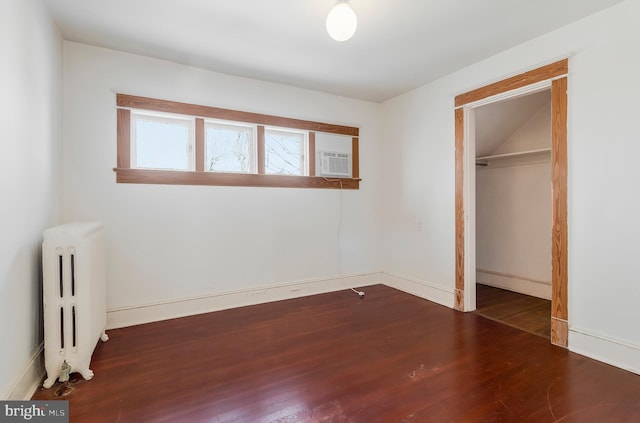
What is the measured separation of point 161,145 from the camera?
10.0 feet

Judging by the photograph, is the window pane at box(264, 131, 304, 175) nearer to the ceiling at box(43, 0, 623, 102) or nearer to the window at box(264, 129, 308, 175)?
the window at box(264, 129, 308, 175)

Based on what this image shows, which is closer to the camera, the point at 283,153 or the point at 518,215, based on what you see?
the point at 283,153

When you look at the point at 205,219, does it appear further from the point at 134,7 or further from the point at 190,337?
the point at 134,7

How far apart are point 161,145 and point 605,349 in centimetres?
413

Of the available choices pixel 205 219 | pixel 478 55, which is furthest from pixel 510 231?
pixel 205 219

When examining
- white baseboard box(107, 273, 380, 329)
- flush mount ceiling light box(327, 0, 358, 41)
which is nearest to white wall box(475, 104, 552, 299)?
white baseboard box(107, 273, 380, 329)

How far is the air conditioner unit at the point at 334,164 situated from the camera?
3.86 metres

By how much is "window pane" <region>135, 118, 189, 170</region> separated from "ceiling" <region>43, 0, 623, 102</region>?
0.66m

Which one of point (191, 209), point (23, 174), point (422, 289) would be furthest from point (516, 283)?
point (23, 174)

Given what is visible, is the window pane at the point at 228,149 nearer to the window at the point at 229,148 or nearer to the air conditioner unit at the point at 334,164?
the window at the point at 229,148

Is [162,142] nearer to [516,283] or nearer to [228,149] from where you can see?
[228,149]

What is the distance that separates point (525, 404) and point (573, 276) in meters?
1.21

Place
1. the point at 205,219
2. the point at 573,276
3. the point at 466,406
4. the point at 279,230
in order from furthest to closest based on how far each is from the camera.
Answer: the point at 279,230
the point at 205,219
the point at 573,276
the point at 466,406

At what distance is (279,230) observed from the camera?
358cm
